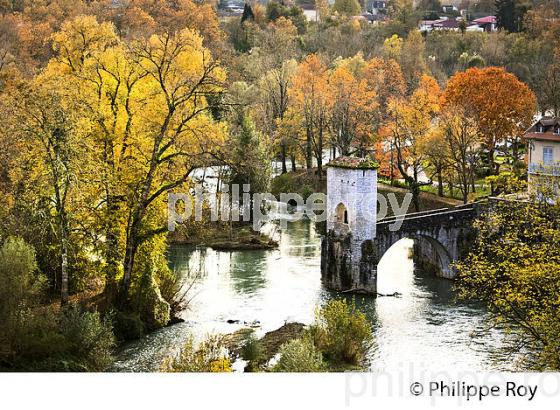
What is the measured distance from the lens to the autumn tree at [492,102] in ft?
97.1

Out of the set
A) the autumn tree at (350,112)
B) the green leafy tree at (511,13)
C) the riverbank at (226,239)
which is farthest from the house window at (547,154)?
the green leafy tree at (511,13)

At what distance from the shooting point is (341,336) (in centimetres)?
1583

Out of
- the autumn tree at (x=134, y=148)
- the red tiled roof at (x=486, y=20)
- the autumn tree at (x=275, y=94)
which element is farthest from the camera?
the red tiled roof at (x=486, y=20)

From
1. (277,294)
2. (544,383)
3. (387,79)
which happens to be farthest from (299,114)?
(544,383)

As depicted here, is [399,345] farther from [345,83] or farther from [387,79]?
[387,79]

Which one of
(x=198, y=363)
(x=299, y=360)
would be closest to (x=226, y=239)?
(x=299, y=360)

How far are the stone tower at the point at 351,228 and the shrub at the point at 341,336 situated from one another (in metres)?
5.05

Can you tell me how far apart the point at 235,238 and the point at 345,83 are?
8.52 meters

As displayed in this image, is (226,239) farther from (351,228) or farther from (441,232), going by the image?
(441,232)

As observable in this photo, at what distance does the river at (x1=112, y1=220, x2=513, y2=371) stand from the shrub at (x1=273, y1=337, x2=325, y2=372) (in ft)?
5.59

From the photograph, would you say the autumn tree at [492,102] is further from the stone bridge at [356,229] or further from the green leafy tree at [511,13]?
the green leafy tree at [511,13]

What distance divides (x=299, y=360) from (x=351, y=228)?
316 inches

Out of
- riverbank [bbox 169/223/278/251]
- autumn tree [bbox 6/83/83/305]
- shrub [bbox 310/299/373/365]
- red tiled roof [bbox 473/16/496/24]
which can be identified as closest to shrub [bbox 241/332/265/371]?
shrub [bbox 310/299/373/365]

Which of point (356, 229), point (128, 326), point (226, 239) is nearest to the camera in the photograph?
point (128, 326)
